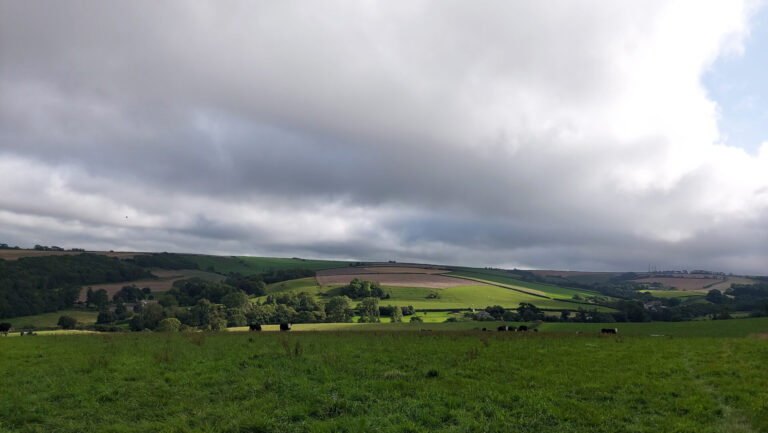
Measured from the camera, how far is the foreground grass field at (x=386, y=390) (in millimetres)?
10820

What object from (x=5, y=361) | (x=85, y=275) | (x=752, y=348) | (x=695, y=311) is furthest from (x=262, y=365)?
(x=85, y=275)

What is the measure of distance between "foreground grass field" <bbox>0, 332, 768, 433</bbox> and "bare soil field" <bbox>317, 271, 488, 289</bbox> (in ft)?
420

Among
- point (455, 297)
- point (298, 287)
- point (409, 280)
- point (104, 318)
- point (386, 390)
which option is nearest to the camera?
point (386, 390)

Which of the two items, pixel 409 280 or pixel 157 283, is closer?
pixel 409 280

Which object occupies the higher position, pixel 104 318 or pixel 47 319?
Answer: pixel 104 318

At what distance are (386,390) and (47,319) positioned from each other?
145m

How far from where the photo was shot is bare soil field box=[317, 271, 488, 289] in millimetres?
149625

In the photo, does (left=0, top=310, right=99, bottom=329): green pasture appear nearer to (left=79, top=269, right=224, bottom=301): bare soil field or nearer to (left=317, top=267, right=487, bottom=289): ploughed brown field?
(left=79, top=269, right=224, bottom=301): bare soil field

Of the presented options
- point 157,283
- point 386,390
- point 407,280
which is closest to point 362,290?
point 407,280

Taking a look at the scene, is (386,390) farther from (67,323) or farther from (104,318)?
(104,318)

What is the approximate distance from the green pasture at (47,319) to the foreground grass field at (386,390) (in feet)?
366

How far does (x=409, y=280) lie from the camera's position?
157 meters

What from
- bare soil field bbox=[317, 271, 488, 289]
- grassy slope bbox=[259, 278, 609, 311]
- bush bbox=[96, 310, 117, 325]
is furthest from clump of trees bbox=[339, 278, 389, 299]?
bush bbox=[96, 310, 117, 325]

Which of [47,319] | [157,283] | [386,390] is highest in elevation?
[386,390]
